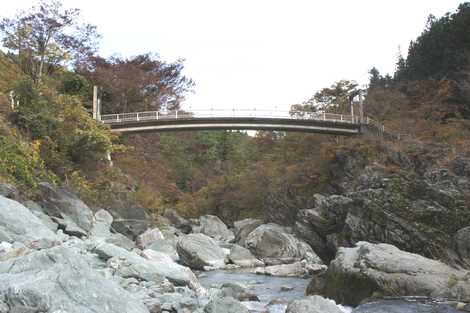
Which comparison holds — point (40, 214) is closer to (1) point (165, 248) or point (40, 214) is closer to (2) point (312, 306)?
(1) point (165, 248)

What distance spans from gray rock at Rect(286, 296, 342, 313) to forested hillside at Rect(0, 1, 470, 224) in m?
9.82

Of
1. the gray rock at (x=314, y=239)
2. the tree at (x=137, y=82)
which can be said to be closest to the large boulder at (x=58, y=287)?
the gray rock at (x=314, y=239)

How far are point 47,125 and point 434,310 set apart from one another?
16980mm

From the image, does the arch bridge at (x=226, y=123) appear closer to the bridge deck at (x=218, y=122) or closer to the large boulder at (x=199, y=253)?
the bridge deck at (x=218, y=122)

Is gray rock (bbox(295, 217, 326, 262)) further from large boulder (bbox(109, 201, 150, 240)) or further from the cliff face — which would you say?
large boulder (bbox(109, 201, 150, 240))

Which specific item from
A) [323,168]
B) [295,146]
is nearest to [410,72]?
[295,146]

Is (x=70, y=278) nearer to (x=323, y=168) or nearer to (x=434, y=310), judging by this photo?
(x=434, y=310)

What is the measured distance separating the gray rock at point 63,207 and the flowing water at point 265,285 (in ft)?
12.8

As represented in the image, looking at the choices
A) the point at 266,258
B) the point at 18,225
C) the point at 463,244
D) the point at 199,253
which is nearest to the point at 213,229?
the point at 266,258

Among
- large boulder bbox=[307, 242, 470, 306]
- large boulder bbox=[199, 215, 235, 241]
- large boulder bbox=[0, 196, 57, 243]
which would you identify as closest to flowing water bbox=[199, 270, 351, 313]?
large boulder bbox=[307, 242, 470, 306]

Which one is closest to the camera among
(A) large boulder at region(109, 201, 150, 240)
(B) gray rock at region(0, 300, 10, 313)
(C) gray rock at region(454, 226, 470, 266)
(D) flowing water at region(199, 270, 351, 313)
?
(B) gray rock at region(0, 300, 10, 313)

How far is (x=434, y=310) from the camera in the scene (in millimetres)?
8922

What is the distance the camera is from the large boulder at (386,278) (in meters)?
9.95

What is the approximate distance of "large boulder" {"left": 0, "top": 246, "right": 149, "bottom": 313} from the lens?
16.8ft
